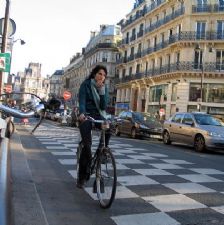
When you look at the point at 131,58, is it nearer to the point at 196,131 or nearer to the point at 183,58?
the point at 183,58

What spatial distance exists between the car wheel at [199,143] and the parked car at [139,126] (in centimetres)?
630

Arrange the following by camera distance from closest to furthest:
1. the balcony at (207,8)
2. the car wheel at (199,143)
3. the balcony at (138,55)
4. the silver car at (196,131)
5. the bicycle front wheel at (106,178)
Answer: the bicycle front wheel at (106,178)
the silver car at (196,131)
the car wheel at (199,143)
the balcony at (207,8)
the balcony at (138,55)

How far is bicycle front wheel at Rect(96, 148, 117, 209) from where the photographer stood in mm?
5195

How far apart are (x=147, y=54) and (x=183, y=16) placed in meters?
9.99

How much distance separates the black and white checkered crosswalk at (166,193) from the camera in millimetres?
4965

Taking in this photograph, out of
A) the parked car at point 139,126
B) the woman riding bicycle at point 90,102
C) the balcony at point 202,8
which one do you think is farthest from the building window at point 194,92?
the woman riding bicycle at point 90,102

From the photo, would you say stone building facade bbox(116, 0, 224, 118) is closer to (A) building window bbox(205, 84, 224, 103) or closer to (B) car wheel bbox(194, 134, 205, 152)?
(A) building window bbox(205, 84, 224, 103)

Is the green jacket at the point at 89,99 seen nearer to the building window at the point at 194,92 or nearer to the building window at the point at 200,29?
the building window at the point at 194,92

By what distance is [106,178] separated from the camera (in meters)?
5.37

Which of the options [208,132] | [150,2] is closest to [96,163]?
[208,132]

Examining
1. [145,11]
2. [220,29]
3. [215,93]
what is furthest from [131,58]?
[215,93]

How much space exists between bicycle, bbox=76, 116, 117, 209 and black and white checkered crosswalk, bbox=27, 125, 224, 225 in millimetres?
207

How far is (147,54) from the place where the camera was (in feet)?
193

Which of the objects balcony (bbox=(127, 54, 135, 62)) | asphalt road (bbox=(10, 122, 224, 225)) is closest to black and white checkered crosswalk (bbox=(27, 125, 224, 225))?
asphalt road (bbox=(10, 122, 224, 225))
